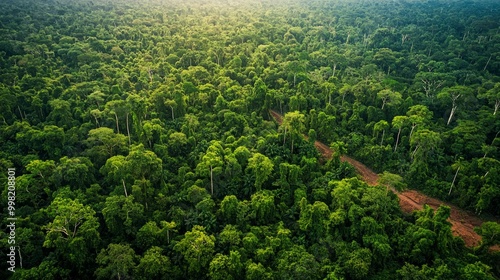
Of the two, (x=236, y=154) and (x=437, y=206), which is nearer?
(x=236, y=154)

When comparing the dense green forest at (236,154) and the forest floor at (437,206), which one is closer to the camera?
the dense green forest at (236,154)

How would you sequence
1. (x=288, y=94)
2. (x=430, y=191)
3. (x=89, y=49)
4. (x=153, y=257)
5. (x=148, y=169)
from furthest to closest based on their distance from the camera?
(x=89, y=49) < (x=288, y=94) < (x=430, y=191) < (x=148, y=169) < (x=153, y=257)

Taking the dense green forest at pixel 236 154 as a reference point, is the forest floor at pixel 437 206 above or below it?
below

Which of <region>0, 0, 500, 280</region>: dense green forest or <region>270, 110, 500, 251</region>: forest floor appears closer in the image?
<region>0, 0, 500, 280</region>: dense green forest

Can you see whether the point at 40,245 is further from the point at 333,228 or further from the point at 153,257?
the point at 333,228

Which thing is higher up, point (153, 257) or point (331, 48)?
point (331, 48)

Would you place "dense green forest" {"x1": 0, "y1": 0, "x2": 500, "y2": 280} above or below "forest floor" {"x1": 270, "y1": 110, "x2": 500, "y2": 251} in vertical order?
above

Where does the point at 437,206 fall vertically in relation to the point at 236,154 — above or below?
below

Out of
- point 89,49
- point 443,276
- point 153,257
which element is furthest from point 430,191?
point 89,49
